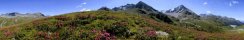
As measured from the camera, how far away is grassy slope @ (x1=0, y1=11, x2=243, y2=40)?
46.6 meters

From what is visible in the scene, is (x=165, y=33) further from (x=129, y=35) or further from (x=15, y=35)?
(x=15, y=35)

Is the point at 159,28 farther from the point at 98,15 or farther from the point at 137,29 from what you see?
the point at 98,15

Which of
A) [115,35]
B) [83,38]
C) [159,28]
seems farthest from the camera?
[159,28]

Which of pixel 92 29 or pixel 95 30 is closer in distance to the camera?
pixel 95 30

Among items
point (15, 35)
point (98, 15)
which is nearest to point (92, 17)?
point (98, 15)

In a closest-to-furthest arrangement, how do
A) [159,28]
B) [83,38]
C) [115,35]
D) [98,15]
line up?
[83,38] → [115,35] → [159,28] → [98,15]

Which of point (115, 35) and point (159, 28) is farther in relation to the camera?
point (159, 28)

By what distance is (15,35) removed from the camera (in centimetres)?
4584

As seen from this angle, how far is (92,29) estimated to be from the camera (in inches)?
1946

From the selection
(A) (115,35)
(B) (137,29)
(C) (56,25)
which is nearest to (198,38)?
(B) (137,29)

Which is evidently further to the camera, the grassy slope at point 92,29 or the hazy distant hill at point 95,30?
the grassy slope at point 92,29

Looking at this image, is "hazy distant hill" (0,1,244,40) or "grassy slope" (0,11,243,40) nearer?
"hazy distant hill" (0,1,244,40)

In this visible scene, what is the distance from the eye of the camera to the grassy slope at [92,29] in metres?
46.6

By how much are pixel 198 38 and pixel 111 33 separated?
12974 mm
